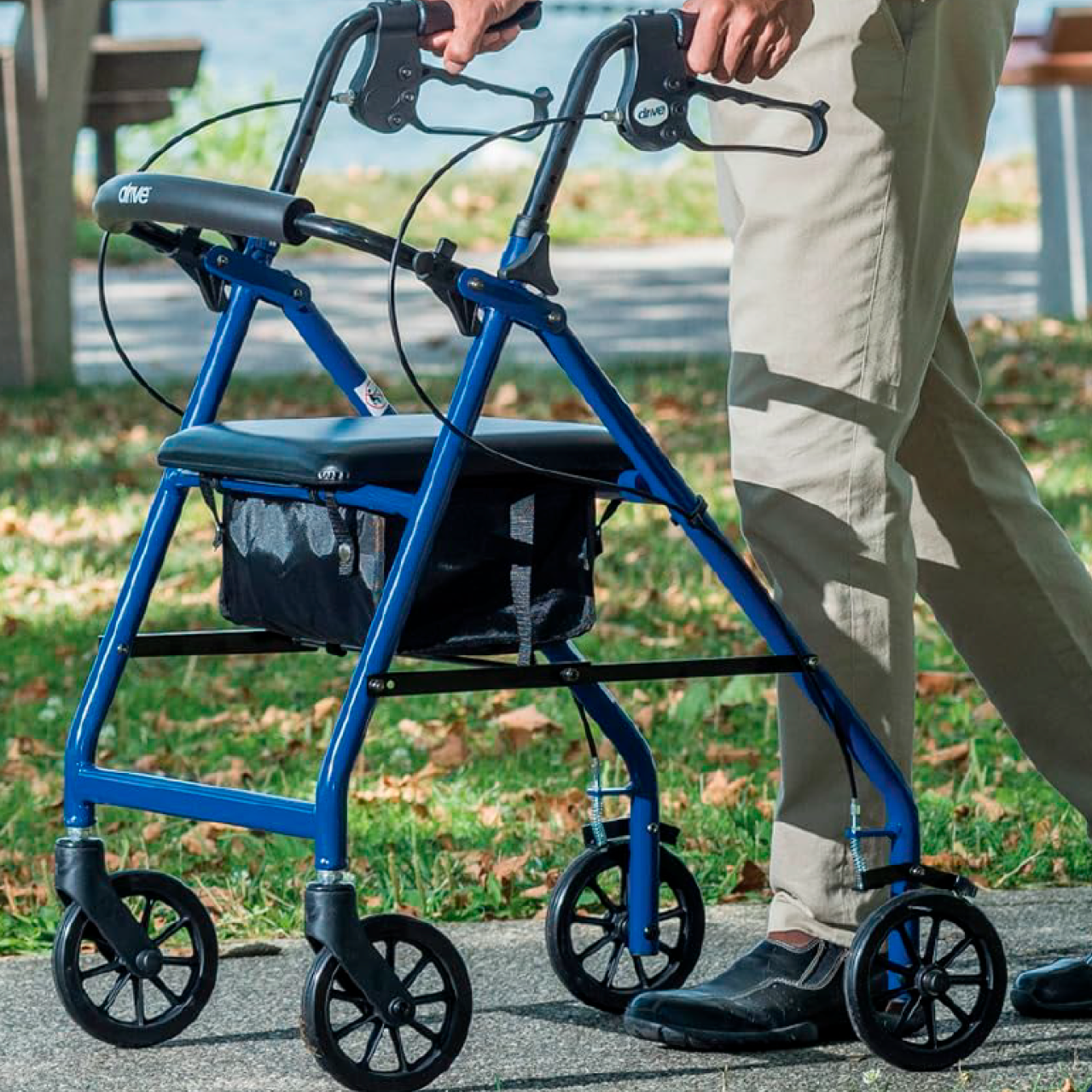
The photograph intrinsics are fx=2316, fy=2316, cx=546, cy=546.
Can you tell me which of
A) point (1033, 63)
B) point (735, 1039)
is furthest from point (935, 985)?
point (1033, 63)

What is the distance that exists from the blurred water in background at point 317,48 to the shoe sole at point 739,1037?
49.1 ft

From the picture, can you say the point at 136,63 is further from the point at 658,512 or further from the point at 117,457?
the point at 658,512

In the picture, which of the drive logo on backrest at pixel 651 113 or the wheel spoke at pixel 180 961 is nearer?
the drive logo on backrest at pixel 651 113

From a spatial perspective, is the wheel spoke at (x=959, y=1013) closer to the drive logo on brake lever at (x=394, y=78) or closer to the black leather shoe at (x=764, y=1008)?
the black leather shoe at (x=764, y=1008)

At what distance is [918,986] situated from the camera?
2783mm

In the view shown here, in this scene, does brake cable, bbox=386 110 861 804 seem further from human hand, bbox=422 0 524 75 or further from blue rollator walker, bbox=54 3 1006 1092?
human hand, bbox=422 0 524 75

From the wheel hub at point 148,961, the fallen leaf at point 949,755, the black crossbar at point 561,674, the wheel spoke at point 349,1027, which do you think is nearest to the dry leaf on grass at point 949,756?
the fallen leaf at point 949,755

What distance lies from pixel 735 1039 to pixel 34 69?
6.91m

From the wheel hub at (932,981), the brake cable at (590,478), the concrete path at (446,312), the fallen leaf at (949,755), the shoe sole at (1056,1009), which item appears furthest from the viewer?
the concrete path at (446,312)

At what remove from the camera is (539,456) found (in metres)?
2.67

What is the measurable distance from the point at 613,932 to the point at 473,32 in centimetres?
121

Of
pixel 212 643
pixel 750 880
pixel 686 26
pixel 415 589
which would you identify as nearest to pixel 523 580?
pixel 415 589

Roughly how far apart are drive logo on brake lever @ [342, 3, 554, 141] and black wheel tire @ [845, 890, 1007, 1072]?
1055 millimetres

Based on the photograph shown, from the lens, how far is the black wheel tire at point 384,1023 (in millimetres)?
2531
